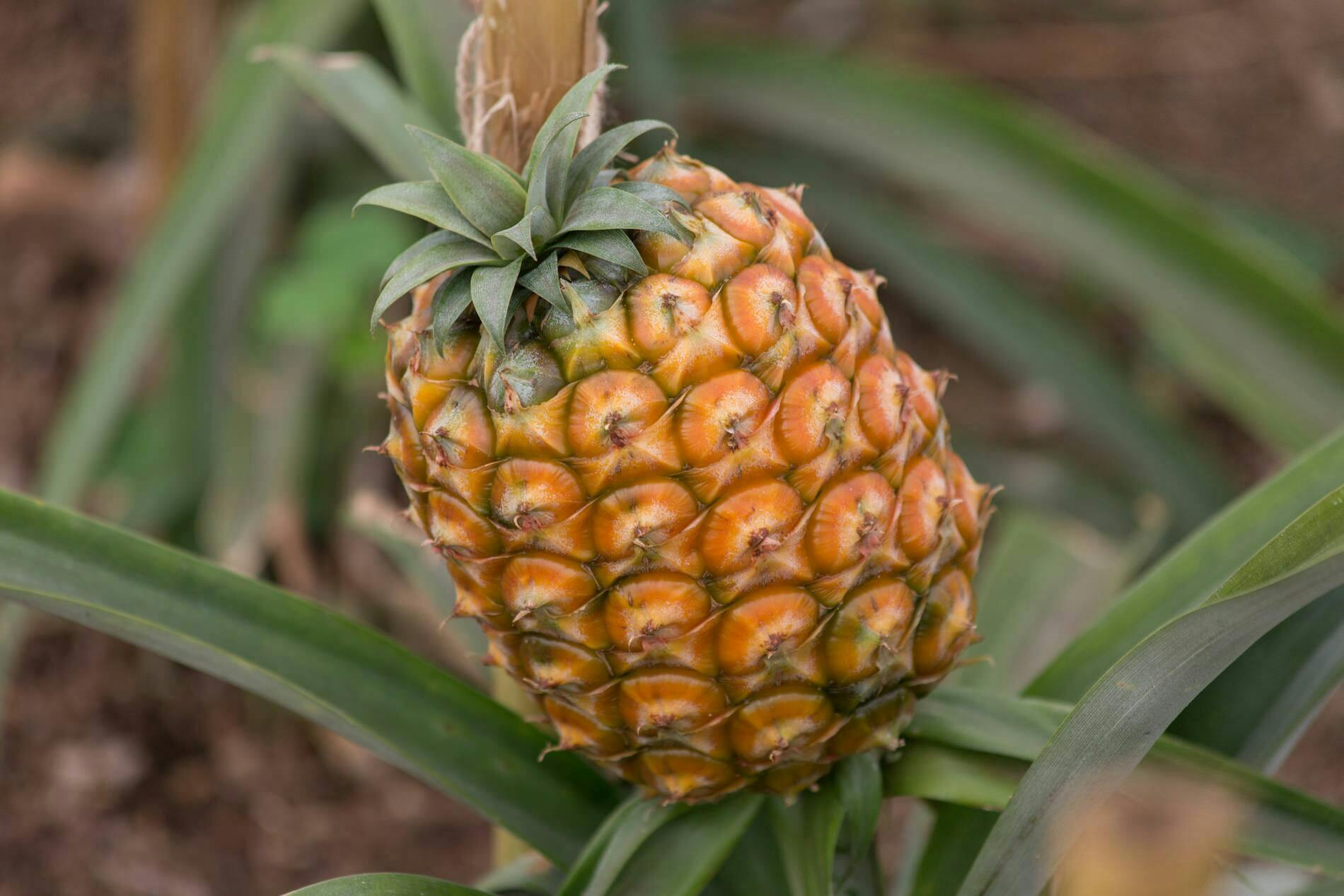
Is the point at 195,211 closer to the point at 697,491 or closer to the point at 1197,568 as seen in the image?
the point at 697,491

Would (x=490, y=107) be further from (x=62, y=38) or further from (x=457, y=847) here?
(x=62, y=38)

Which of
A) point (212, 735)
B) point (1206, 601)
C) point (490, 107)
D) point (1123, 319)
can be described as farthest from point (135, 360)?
point (1123, 319)

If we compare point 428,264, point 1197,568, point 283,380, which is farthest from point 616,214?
point 283,380

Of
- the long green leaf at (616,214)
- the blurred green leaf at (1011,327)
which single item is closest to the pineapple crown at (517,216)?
the long green leaf at (616,214)

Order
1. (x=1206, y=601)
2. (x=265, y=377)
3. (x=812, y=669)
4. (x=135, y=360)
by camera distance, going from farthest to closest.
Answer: (x=265, y=377) < (x=135, y=360) < (x=812, y=669) < (x=1206, y=601)

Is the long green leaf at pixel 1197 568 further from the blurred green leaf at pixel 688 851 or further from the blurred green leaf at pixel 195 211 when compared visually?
the blurred green leaf at pixel 195 211

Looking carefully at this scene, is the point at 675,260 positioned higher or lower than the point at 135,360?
higher

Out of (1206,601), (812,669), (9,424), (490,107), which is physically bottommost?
(9,424)

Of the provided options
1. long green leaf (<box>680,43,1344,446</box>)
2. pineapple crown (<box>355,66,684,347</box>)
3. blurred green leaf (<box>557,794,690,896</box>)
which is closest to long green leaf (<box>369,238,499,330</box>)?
pineapple crown (<box>355,66,684,347</box>)
